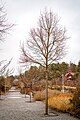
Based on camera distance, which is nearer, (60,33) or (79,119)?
(79,119)

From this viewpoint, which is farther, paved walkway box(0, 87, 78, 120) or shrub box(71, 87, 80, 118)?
shrub box(71, 87, 80, 118)

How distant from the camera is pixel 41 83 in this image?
5838 centimetres

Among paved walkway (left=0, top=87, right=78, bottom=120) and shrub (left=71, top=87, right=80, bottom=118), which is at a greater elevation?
shrub (left=71, top=87, right=80, bottom=118)

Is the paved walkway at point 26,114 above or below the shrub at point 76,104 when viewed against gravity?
below

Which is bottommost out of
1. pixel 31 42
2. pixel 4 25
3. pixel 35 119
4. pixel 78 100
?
pixel 35 119

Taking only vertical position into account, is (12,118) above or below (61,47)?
below

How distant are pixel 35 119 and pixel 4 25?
7759 mm

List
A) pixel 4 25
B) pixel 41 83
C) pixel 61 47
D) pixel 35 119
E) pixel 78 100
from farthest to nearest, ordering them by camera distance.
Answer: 1. pixel 41 83
2. pixel 61 47
3. pixel 78 100
4. pixel 35 119
5. pixel 4 25

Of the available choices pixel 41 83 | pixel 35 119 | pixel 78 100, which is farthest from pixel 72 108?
pixel 41 83

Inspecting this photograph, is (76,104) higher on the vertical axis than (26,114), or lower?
higher

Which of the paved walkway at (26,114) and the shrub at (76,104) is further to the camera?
the shrub at (76,104)

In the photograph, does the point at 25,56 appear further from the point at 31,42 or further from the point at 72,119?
the point at 72,119

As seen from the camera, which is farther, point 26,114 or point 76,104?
point 26,114

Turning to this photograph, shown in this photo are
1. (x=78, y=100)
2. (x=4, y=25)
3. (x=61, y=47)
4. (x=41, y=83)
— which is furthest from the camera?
(x=41, y=83)
